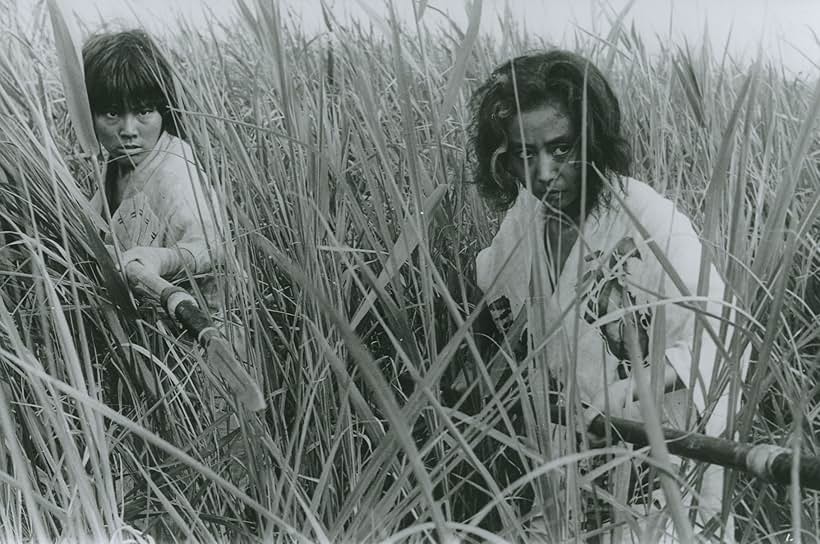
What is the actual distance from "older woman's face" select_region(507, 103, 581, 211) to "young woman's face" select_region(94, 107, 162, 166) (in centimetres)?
31

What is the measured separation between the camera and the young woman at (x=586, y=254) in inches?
19.8

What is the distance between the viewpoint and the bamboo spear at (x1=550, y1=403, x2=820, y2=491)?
385mm

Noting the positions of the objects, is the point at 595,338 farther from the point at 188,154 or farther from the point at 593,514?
the point at 188,154

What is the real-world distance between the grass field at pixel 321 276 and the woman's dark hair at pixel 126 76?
0.07 ft

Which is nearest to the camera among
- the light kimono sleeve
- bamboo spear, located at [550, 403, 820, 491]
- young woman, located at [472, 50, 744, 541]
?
bamboo spear, located at [550, 403, 820, 491]

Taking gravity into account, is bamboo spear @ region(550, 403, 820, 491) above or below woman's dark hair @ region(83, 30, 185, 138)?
below

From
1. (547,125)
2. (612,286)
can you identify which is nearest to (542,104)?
(547,125)

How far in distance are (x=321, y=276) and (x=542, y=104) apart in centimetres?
20

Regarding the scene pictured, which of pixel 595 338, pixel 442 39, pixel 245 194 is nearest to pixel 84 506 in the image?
pixel 245 194

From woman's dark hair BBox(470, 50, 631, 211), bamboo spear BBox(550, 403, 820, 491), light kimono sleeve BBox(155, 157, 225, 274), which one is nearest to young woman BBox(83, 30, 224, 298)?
light kimono sleeve BBox(155, 157, 225, 274)

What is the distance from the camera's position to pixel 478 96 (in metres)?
0.66

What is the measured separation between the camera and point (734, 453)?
41cm

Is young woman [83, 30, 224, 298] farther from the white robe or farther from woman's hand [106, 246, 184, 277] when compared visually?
the white robe

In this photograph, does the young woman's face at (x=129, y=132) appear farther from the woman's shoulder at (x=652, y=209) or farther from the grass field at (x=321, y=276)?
the woman's shoulder at (x=652, y=209)
